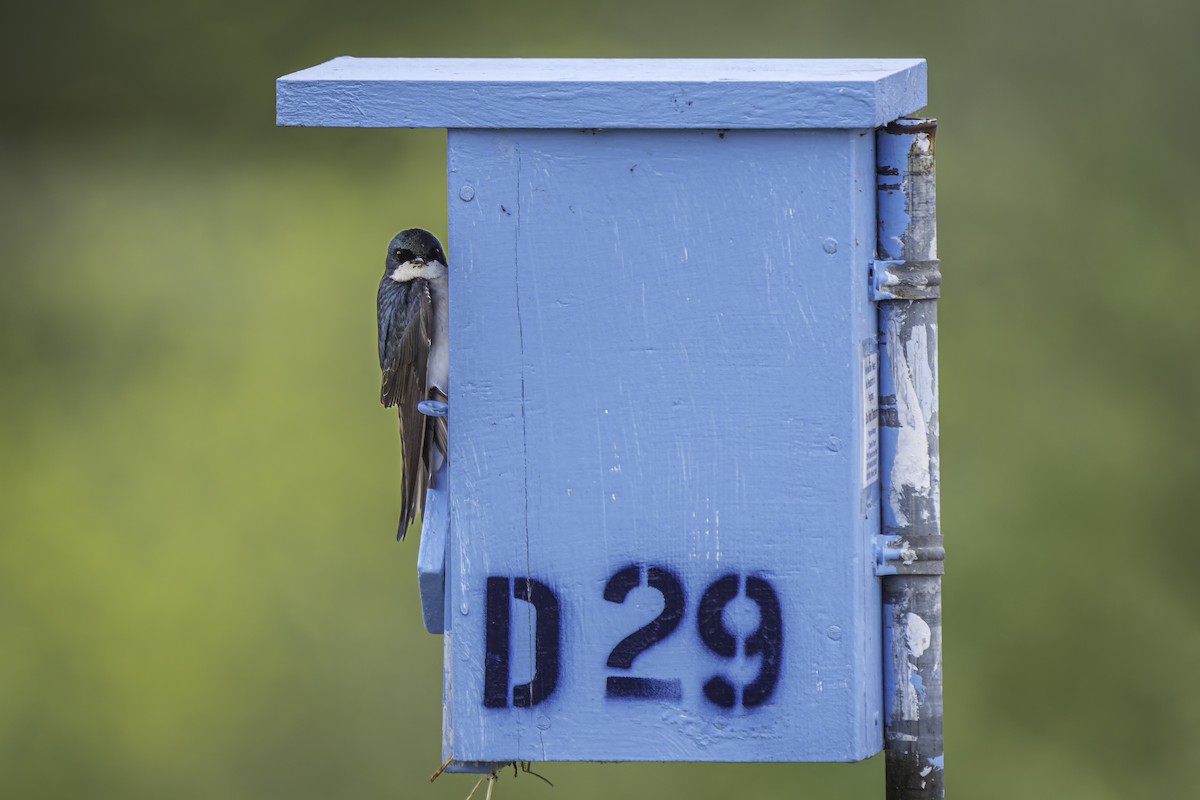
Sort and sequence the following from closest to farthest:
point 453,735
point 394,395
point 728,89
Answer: point 728,89 → point 453,735 → point 394,395

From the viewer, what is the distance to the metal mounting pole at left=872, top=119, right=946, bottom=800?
1.79 m

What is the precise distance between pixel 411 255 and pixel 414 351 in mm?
139

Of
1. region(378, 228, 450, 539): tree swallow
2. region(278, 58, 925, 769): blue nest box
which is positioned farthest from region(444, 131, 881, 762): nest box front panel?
region(378, 228, 450, 539): tree swallow

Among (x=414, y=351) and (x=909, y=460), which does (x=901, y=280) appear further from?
(x=414, y=351)

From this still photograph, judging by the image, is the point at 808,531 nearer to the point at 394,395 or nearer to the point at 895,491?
the point at 895,491

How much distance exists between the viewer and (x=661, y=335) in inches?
66.9

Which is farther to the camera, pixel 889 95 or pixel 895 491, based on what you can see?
pixel 895 491

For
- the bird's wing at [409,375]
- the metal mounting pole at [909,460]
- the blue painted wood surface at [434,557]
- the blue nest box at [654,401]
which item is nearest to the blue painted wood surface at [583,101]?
the blue nest box at [654,401]

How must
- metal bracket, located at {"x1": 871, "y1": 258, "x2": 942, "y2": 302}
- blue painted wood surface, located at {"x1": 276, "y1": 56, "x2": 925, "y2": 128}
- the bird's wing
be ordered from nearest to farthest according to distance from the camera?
blue painted wood surface, located at {"x1": 276, "y1": 56, "x2": 925, "y2": 128}, metal bracket, located at {"x1": 871, "y1": 258, "x2": 942, "y2": 302}, the bird's wing

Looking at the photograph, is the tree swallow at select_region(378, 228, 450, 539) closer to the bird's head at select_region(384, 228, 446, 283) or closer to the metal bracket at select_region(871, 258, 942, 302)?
the bird's head at select_region(384, 228, 446, 283)

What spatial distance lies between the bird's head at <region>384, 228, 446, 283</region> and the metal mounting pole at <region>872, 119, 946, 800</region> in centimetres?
57

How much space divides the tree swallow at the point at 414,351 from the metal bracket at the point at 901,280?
1.77 ft

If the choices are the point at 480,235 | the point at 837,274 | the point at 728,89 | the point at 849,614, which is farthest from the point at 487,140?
the point at 849,614

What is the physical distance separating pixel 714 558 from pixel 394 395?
1.62ft
